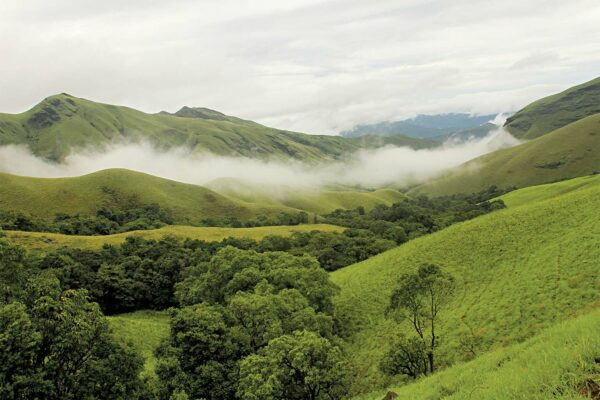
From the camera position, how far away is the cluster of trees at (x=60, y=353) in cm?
2467

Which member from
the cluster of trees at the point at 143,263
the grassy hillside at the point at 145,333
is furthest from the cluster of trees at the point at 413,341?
the cluster of trees at the point at 143,263

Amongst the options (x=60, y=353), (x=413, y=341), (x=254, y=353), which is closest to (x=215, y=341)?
(x=254, y=353)

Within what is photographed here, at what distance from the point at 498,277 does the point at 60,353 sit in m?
52.7

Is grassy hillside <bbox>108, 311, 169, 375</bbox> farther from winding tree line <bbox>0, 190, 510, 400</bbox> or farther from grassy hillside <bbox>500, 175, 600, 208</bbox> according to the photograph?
grassy hillside <bbox>500, 175, 600, 208</bbox>

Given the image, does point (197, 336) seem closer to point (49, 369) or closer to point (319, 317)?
point (49, 369)

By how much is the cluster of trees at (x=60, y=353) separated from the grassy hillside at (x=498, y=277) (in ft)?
86.7

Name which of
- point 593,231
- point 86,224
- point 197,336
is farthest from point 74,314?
point 86,224

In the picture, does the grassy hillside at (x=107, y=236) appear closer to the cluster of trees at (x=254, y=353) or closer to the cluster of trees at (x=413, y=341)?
the cluster of trees at (x=254, y=353)

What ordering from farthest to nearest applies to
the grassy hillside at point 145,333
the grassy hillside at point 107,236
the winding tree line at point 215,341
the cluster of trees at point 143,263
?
the grassy hillside at point 107,236 → the cluster of trees at point 143,263 → the grassy hillside at point 145,333 → the winding tree line at point 215,341

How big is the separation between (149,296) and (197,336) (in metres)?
70.4

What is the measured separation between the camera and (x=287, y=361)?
32000 millimetres

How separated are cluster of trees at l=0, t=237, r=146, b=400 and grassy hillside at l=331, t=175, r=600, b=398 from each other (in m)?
26.4

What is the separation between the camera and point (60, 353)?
26.7m

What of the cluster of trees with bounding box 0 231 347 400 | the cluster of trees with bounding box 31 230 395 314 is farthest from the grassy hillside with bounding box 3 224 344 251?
the cluster of trees with bounding box 0 231 347 400
